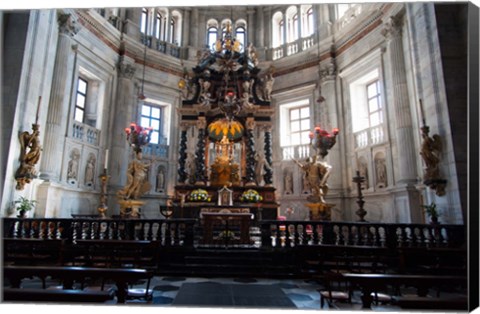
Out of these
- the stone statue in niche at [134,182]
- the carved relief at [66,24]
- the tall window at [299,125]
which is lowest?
the stone statue in niche at [134,182]

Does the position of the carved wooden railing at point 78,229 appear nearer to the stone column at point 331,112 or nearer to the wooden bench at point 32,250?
the wooden bench at point 32,250

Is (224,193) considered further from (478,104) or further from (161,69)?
(161,69)

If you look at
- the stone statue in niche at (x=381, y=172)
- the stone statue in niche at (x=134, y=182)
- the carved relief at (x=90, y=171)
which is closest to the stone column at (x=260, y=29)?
the stone statue in niche at (x=381, y=172)

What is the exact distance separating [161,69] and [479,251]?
1400 centimetres

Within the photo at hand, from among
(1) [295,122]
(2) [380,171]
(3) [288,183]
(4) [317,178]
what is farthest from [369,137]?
(1) [295,122]

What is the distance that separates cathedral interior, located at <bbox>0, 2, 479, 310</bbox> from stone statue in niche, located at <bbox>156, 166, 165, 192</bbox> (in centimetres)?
5

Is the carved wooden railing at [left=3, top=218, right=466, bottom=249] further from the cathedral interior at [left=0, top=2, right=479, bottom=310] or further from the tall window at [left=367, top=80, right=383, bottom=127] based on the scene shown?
the tall window at [left=367, top=80, right=383, bottom=127]

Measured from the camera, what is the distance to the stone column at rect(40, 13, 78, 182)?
9.30 meters

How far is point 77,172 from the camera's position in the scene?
1115cm

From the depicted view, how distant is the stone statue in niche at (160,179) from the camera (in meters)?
13.8

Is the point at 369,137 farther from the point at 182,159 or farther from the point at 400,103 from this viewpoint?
the point at 182,159

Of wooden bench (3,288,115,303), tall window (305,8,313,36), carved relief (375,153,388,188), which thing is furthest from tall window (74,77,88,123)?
carved relief (375,153,388,188)

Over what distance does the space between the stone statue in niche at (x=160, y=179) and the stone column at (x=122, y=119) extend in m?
1.57

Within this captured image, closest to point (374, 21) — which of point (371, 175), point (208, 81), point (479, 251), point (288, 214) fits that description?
point (371, 175)
